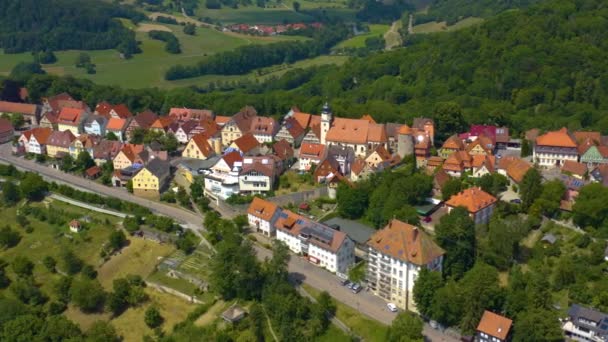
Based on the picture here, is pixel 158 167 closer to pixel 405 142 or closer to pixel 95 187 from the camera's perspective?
pixel 95 187

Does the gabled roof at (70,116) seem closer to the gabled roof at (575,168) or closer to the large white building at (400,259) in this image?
the large white building at (400,259)

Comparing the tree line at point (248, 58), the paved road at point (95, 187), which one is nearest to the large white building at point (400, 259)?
the paved road at point (95, 187)

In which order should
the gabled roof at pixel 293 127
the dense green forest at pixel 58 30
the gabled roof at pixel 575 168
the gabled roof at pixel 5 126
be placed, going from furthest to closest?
1. the dense green forest at pixel 58 30
2. the gabled roof at pixel 5 126
3. the gabled roof at pixel 293 127
4. the gabled roof at pixel 575 168

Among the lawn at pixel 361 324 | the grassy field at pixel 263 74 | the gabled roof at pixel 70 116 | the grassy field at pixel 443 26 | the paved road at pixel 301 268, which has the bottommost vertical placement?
the grassy field at pixel 263 74

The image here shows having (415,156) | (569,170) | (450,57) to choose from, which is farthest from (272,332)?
(450,57)

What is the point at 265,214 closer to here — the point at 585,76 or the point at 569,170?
the point at 569,170

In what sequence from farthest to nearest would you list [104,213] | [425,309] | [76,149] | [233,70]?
[233,70] < [76,149] < [104,213] < [425,309]

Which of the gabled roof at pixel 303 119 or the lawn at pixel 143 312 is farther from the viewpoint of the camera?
the gabled roof at pixel 303 119
